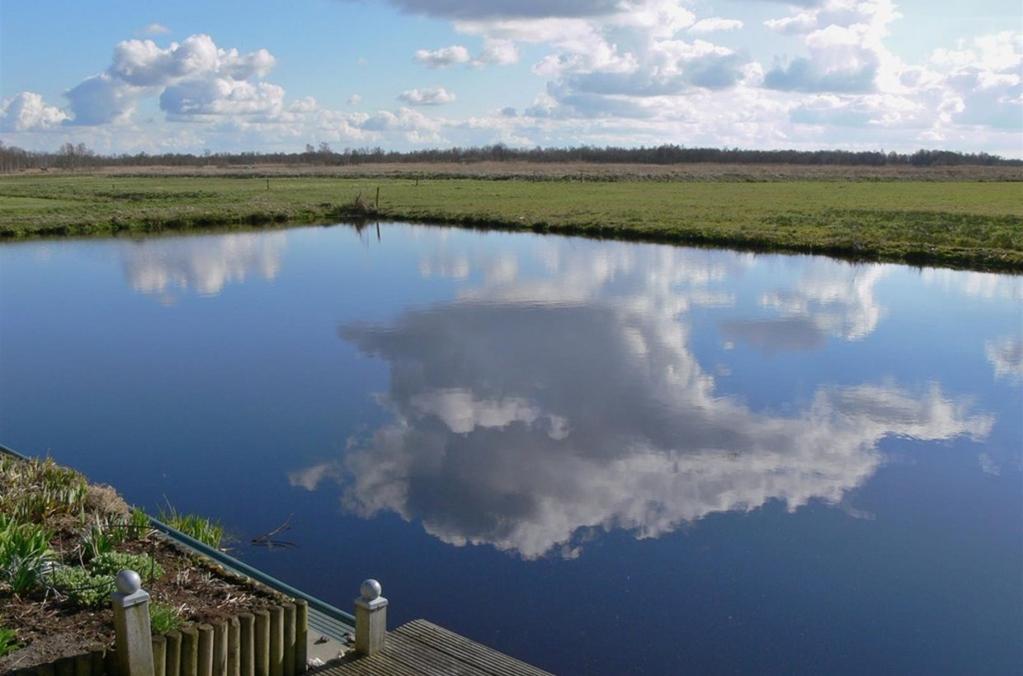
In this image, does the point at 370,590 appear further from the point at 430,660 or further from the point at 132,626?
the point at 132,626

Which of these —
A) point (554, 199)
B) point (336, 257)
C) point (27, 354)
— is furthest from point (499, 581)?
point (554, 199)

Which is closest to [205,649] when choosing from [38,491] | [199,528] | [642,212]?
[38,491]

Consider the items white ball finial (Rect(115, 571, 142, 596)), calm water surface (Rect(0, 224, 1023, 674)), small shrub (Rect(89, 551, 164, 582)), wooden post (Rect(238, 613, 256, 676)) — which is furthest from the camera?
calm water surface (Rect(0, 224, 1023, 674))

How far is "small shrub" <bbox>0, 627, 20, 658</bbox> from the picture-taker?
502 centimetres

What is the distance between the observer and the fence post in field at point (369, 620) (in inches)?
225

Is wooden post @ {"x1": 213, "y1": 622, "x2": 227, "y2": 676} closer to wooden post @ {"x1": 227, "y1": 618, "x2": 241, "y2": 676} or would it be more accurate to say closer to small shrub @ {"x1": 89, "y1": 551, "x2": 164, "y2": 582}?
wooden post @ {"x1": 227, "y1": 618, "x2": 241, "y2": 676}

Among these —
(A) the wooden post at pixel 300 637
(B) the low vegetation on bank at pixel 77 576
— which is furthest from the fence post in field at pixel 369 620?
(B) the low vegetation on bank at pixel 77 576

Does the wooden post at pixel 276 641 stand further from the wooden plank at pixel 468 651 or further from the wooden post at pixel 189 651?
the wooden plank at pixel 468 651

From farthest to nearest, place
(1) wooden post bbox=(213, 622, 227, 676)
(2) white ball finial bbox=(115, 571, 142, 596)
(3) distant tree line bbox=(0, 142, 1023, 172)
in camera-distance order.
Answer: (3) distant tree line bbox=(0, 142, 1023, 172), (1) wooden post bbox=(213, 622, 227, 676), (2) white ball finial bbox=(115, 571, 142, 596)

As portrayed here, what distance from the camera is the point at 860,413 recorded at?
43.7ft

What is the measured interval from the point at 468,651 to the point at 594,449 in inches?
219

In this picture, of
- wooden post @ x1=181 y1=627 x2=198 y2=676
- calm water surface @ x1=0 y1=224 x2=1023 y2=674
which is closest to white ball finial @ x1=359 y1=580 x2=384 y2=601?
wooden post @ x1=181 y1=627 x2=198 y2=676

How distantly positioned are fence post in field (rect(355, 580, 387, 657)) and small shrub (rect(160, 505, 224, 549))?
273 centimetres

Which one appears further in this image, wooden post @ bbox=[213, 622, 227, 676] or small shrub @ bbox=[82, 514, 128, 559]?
small shrub @ bbox=[82, 514, 128, 559]
